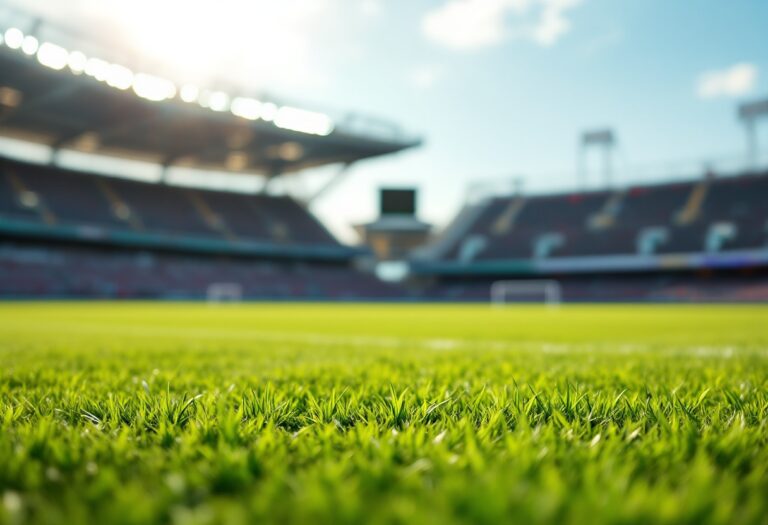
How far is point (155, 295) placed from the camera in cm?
3275

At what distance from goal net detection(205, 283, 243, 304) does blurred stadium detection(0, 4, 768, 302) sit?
0.47 feet

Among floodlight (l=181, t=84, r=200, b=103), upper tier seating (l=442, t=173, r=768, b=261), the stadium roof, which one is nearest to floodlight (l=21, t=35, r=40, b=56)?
the stadium roof

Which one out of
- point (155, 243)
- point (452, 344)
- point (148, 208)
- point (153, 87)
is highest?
point (153, 87)

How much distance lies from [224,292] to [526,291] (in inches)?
835

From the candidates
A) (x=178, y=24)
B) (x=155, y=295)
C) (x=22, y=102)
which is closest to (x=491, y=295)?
(x=155, y=295)

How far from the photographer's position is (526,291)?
40.1m

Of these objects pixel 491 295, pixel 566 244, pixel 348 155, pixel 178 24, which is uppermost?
pixel 178 24

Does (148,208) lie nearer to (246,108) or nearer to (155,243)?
(155,243)

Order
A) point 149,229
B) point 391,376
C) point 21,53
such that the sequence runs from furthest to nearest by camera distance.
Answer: point 149,229 → point 21,53 → point 391,376

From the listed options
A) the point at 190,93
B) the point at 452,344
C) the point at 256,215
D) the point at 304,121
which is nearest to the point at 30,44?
the point at 190,93

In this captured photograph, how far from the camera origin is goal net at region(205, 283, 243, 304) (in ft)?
112

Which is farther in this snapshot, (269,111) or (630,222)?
(630,222)

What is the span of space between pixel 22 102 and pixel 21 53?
5.73m

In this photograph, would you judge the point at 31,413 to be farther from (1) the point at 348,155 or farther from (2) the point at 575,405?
(1) the point at 348,155
